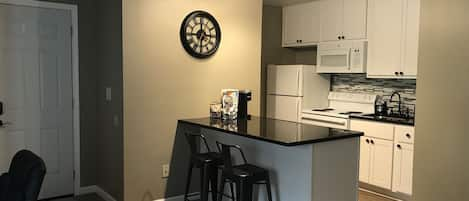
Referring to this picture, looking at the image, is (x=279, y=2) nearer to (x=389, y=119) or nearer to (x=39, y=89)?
(x=389, y=119)

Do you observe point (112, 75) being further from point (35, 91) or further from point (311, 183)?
point (311, 183)

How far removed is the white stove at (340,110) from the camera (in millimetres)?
5047

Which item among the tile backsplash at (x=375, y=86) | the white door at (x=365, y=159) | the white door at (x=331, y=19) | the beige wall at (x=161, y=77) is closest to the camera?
the beige wall at (x=161, y=77)

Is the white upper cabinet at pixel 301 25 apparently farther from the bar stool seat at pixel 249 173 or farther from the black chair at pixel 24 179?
the black chair at pixel 24 179

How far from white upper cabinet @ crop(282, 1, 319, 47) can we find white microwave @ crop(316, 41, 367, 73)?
0.85 feet

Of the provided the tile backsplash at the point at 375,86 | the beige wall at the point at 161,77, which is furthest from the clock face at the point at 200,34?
the tile backsplash at the point at 375,86

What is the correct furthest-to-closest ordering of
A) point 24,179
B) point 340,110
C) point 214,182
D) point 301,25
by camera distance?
point 301,25, point 340,110, point 214,182, point 24,179

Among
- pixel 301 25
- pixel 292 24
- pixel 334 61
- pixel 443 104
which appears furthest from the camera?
pixel 292 24

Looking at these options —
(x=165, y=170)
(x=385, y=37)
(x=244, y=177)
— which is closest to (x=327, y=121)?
(x=385, y=37)

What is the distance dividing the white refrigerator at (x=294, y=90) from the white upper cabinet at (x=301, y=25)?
0.45 meters

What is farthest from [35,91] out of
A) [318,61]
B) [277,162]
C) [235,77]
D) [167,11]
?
[318,61]

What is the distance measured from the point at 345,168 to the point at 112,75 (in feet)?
7.86

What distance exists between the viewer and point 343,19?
5215 millimetres

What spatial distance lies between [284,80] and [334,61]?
0.77m
